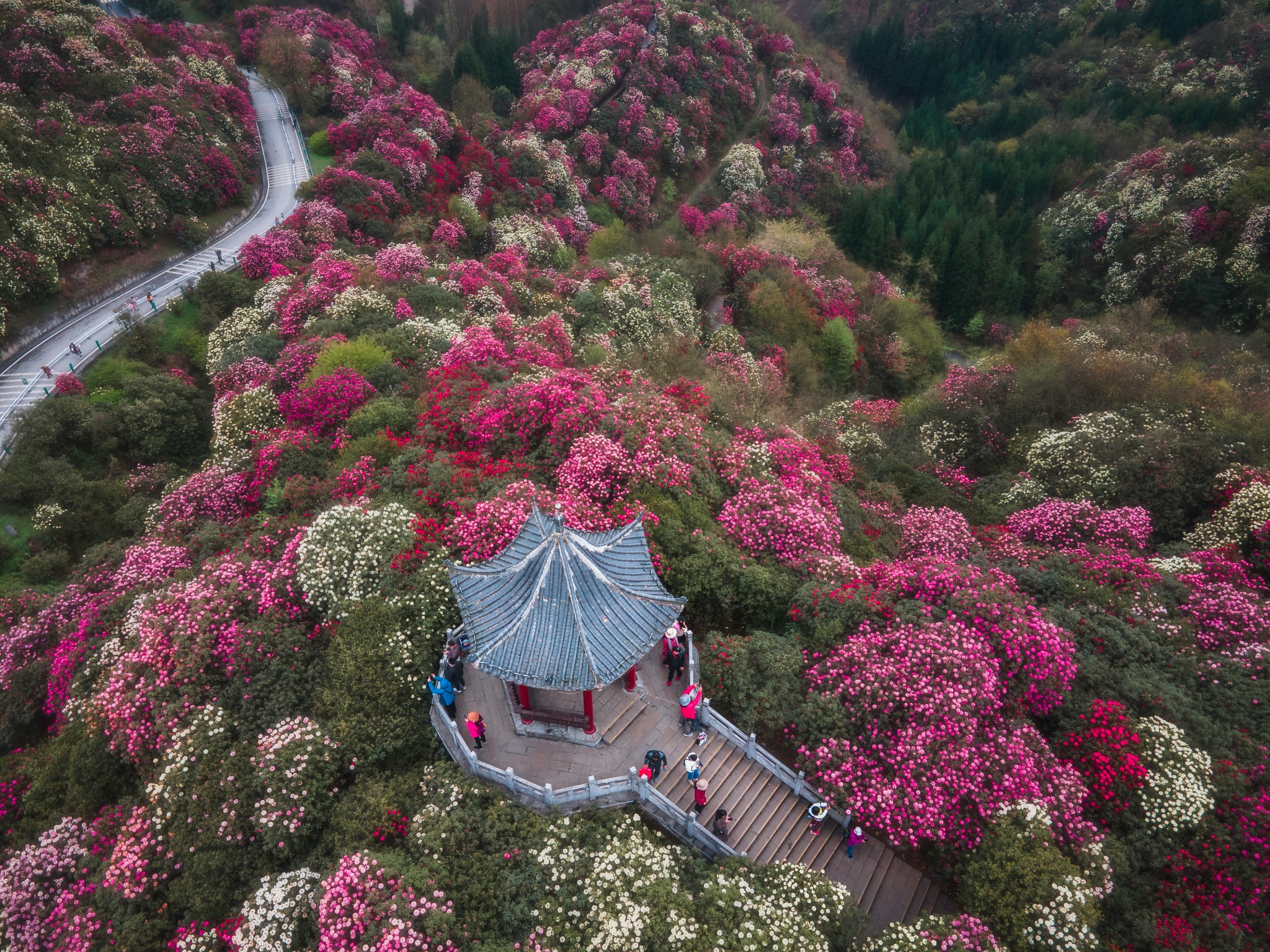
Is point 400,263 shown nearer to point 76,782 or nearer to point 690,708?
point 76,782

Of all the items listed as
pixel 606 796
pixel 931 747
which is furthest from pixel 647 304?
pixel 606 796

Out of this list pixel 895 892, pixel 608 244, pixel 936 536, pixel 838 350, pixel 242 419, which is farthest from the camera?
pixel 608 244

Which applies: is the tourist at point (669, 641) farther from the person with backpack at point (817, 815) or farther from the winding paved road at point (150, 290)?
the winding paved road at point (150, 290)

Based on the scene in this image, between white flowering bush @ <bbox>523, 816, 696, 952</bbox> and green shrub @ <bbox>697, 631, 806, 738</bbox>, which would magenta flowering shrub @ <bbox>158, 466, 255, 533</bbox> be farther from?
green shrub @ <bbox>697, 631, 806, 738</bbox>

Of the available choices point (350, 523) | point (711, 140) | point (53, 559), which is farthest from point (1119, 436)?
point (711, 140)

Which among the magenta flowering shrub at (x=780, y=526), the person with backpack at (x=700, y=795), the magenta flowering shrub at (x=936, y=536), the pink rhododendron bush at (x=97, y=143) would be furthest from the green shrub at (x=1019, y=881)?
the pink rhododendron bush at (x=97, y=143)

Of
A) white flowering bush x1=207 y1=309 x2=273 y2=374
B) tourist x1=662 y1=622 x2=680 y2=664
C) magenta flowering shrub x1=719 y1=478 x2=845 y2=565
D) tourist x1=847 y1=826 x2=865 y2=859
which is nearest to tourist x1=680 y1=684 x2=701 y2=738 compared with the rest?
tourist x1=662 y1=622 x2=680 y2=664
